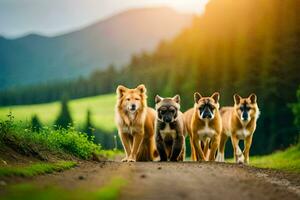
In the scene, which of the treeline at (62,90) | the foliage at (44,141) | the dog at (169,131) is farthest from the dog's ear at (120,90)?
the treeline at (62,90)

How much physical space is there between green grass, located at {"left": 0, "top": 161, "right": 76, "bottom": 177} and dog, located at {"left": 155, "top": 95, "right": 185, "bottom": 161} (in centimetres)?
433

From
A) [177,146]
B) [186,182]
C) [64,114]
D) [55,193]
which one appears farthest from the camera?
[64,114]

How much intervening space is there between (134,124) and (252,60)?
4343 cm

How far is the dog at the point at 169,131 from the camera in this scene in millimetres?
20328

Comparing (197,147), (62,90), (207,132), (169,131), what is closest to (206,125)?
(207,132)

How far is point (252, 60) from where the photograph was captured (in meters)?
63.2

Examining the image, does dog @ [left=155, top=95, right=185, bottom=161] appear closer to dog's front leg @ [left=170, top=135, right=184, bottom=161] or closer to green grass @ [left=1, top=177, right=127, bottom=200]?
dog's front leg @ [left=170, top=135, right=184, bottom=161]

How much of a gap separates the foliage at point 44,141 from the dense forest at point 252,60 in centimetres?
3091

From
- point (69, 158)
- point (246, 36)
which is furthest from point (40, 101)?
point (69, 158)

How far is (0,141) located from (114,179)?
3549 mm

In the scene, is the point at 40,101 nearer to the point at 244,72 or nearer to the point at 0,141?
the point at 244,72

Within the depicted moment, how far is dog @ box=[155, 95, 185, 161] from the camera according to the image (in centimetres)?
2033

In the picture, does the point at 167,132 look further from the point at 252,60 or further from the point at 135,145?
the point at 252,60

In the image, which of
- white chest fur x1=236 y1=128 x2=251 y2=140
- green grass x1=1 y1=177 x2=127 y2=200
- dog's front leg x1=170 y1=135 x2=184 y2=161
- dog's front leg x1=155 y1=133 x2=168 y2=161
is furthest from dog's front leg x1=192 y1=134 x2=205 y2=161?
green grass x1=1 y1=177 x2=127 y2=200
